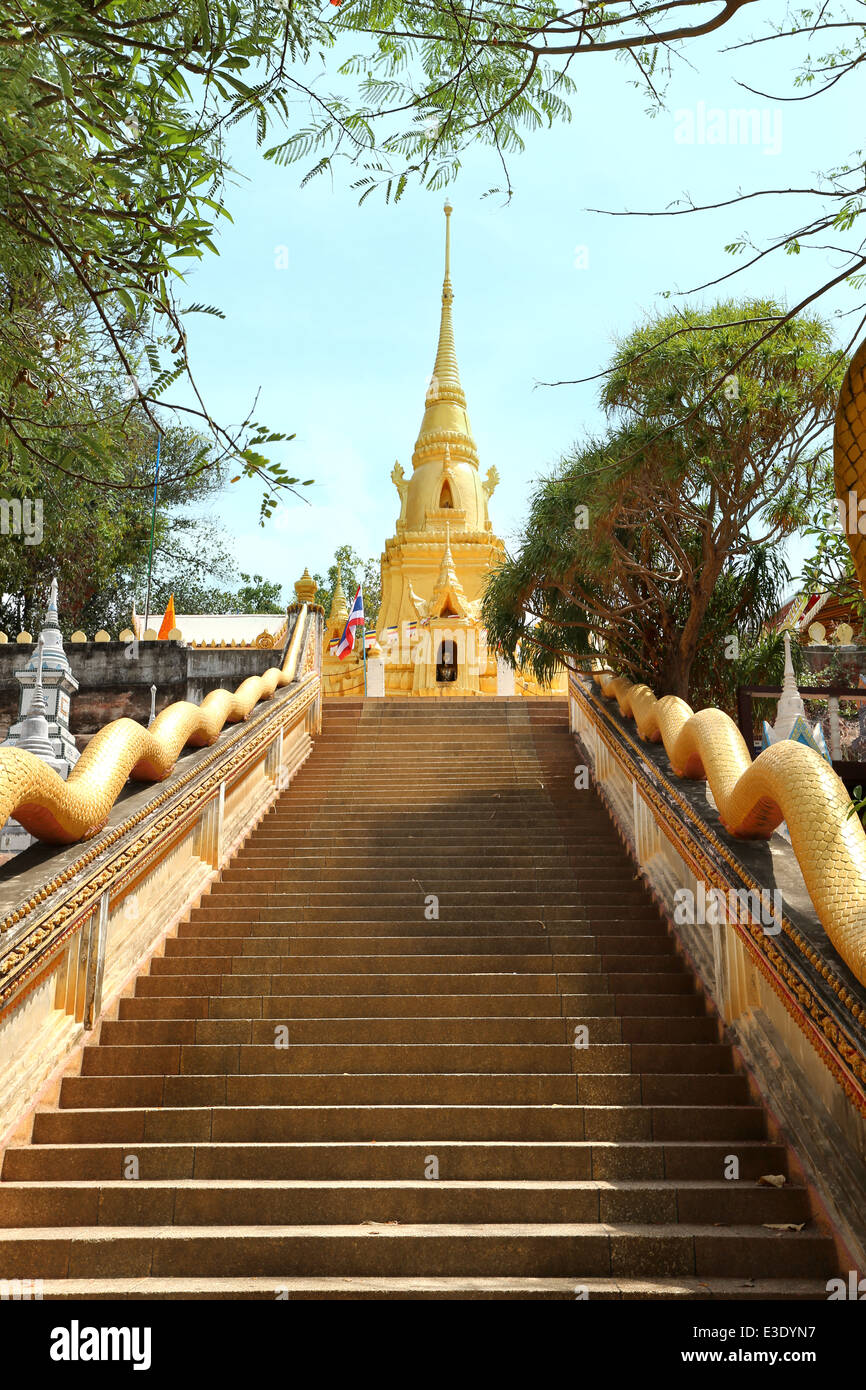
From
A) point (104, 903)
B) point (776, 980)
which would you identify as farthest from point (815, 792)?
point (104, 903)

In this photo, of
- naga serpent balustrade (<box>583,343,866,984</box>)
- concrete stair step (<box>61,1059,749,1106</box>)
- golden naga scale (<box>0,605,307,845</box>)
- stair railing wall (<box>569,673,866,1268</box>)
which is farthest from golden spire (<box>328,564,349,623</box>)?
concrete stair step (<box>61,1059,749,1106</box>)

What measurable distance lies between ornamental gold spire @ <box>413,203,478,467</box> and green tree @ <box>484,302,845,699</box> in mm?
21442

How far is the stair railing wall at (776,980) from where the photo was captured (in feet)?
12.2

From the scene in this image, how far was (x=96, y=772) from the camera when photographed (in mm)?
5477

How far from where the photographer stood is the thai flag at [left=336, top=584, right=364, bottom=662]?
20828 mm

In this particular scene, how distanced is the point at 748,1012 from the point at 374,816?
4.65 metres

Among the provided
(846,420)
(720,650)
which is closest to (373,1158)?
(846,420)

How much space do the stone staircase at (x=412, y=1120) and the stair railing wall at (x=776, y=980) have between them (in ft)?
0.53

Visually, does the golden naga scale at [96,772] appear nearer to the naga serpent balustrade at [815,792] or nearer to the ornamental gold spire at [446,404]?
the naga serpent balustrade at [815,792]

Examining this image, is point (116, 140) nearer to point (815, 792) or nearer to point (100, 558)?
point (815, 792)

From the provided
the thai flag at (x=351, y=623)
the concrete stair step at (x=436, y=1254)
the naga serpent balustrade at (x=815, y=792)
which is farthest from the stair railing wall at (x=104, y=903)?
the thai flag at (x=351, y=623)

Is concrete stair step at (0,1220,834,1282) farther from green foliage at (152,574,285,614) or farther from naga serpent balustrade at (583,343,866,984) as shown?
green foliage at (152,574,285,614)
